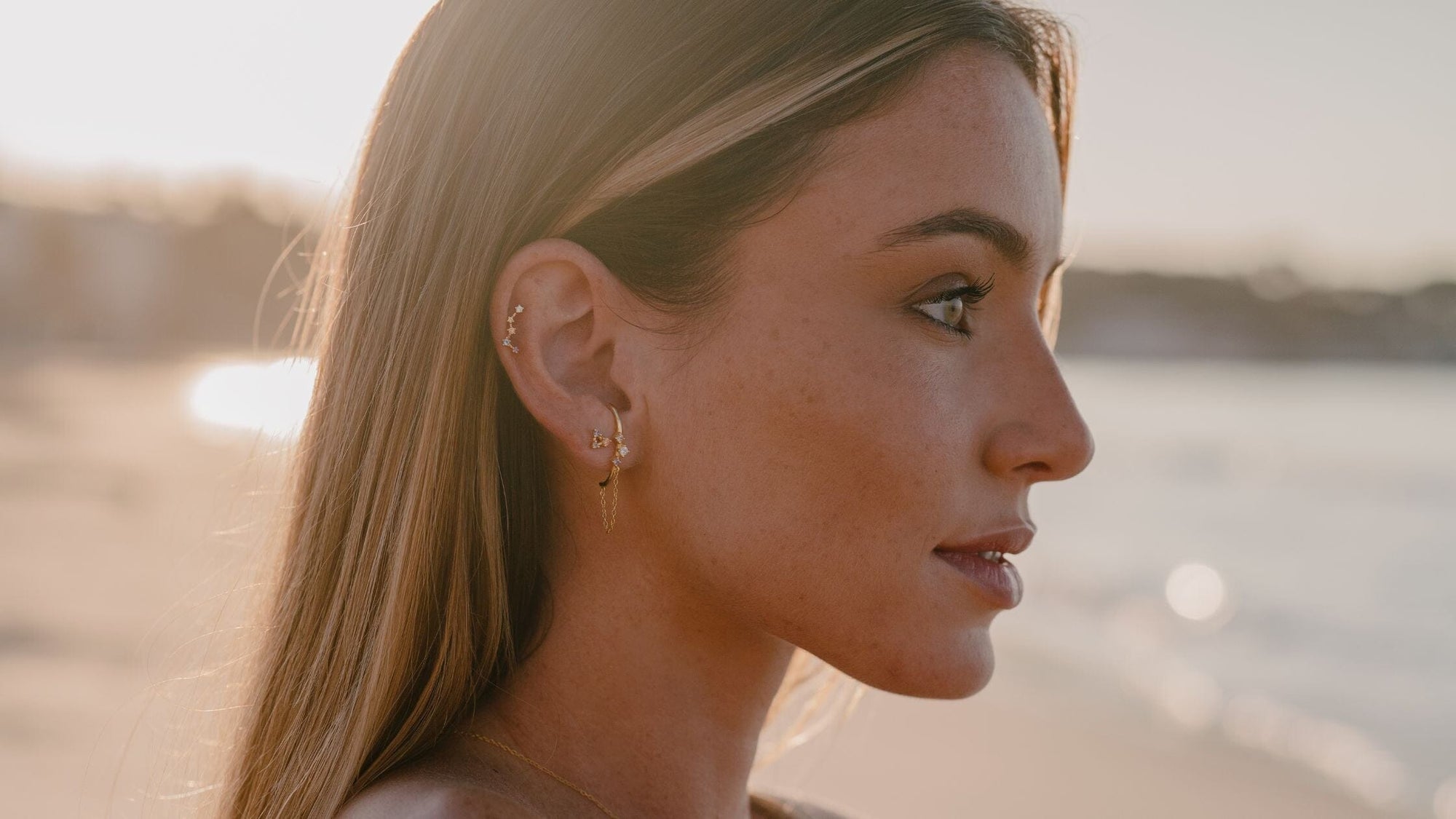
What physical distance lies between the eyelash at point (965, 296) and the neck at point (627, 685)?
0.52 meters

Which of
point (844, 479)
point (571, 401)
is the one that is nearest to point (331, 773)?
point (571, 401)

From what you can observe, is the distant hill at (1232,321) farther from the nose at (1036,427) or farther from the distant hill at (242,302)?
the nose at (1036,427)

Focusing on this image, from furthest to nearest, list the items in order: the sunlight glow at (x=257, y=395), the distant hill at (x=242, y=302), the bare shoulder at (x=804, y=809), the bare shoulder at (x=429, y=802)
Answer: the distant hill at (x=242, y=302) < the bare shoulder at (x=804, y=809) < the sunlight glow at (x=257, y=395) < the bare shoulder at (x=429, y=802)

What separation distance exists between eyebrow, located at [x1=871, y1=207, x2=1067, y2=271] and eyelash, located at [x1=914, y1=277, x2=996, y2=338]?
0.16ft

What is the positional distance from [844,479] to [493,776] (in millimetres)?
611

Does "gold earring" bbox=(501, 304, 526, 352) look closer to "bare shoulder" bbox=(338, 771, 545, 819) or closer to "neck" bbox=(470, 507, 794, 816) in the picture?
"neck" bbox=(470, 507, 794, 816)

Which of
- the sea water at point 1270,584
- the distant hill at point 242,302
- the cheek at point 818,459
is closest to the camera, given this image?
the cheek at point 818,459

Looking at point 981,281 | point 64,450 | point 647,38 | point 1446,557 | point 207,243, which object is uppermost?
point 207,243

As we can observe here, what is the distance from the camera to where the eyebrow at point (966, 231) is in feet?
5.73

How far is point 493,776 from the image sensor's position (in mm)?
1688

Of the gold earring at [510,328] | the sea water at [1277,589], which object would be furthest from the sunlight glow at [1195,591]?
the gold earring at [510,328]

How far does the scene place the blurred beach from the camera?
5852mm

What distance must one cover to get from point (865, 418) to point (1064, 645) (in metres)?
8.43

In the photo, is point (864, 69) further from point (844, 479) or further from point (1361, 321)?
point (1361, 321)
